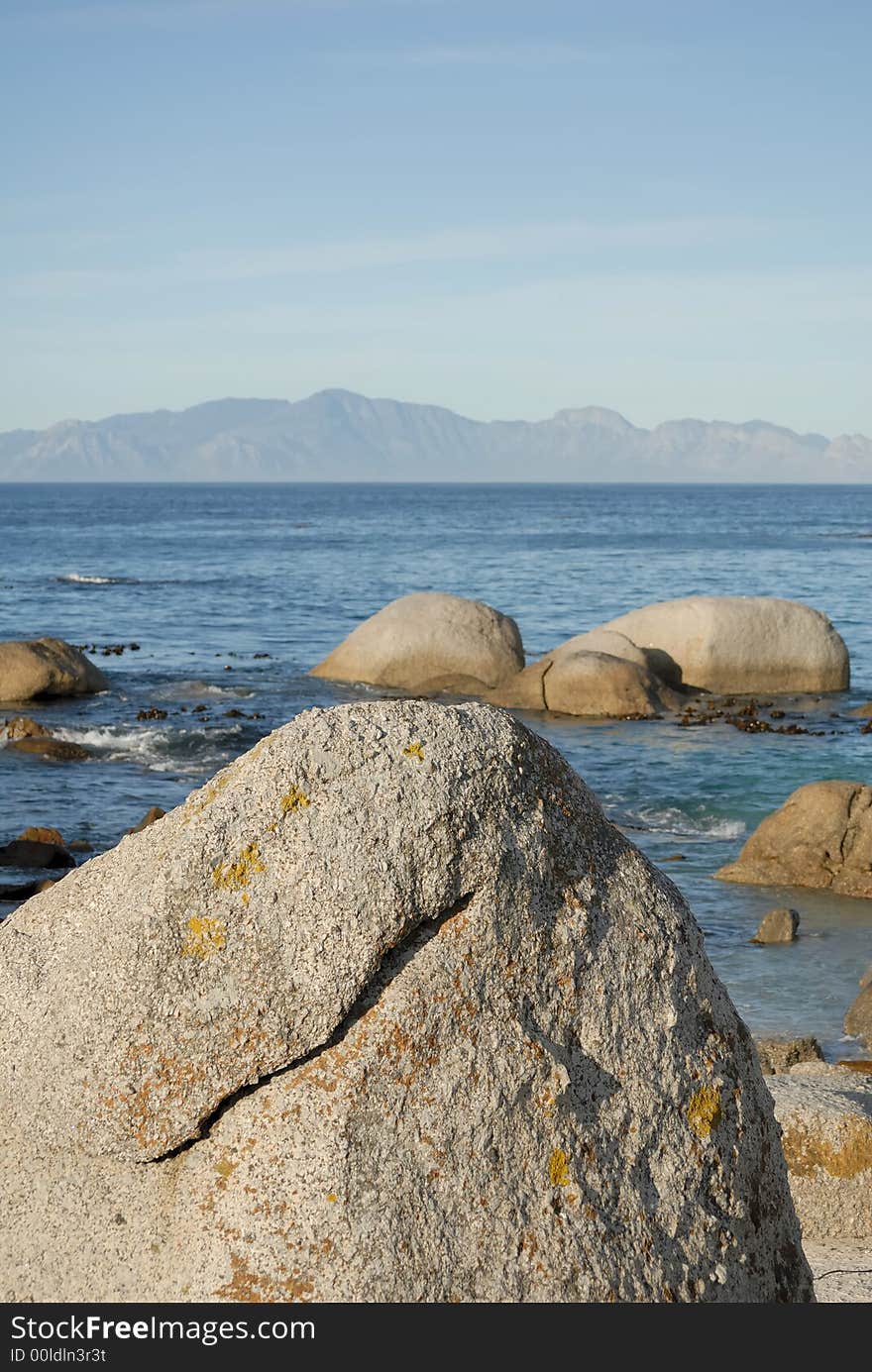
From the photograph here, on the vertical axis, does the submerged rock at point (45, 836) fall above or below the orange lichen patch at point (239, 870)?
below

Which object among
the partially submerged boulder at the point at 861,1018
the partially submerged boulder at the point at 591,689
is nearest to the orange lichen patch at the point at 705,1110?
the partially submerged boulder at the point at 861,1018

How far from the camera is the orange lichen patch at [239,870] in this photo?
3975 millimetres

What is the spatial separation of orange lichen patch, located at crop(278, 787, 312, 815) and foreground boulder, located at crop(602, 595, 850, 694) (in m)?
29.9

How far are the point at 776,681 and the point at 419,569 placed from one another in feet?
136

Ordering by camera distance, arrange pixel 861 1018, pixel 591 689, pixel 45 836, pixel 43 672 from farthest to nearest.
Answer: pixel 43 672 → pixel 591 689 → pixel 45 836 → pixel 861 1018

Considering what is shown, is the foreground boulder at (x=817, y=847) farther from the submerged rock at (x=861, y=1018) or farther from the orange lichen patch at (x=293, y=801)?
the orange lichen patch at (x=293, y=801)

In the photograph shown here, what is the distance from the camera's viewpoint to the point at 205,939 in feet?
13.0

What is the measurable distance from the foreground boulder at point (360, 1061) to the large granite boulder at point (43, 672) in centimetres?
2906

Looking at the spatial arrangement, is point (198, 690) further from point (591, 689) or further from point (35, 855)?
point (35, 855)

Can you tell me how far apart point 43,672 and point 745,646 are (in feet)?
53.4

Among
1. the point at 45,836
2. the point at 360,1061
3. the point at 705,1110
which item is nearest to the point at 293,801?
the point at 360,1061

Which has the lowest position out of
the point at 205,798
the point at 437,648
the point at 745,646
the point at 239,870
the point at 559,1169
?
the point at 437,648

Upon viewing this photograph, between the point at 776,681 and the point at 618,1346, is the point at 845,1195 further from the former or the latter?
the point at 776,681

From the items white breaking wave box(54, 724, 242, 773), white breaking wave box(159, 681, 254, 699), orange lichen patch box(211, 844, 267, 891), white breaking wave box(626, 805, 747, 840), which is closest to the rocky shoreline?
orange lichen patch box(211, 844, 267, 891)
